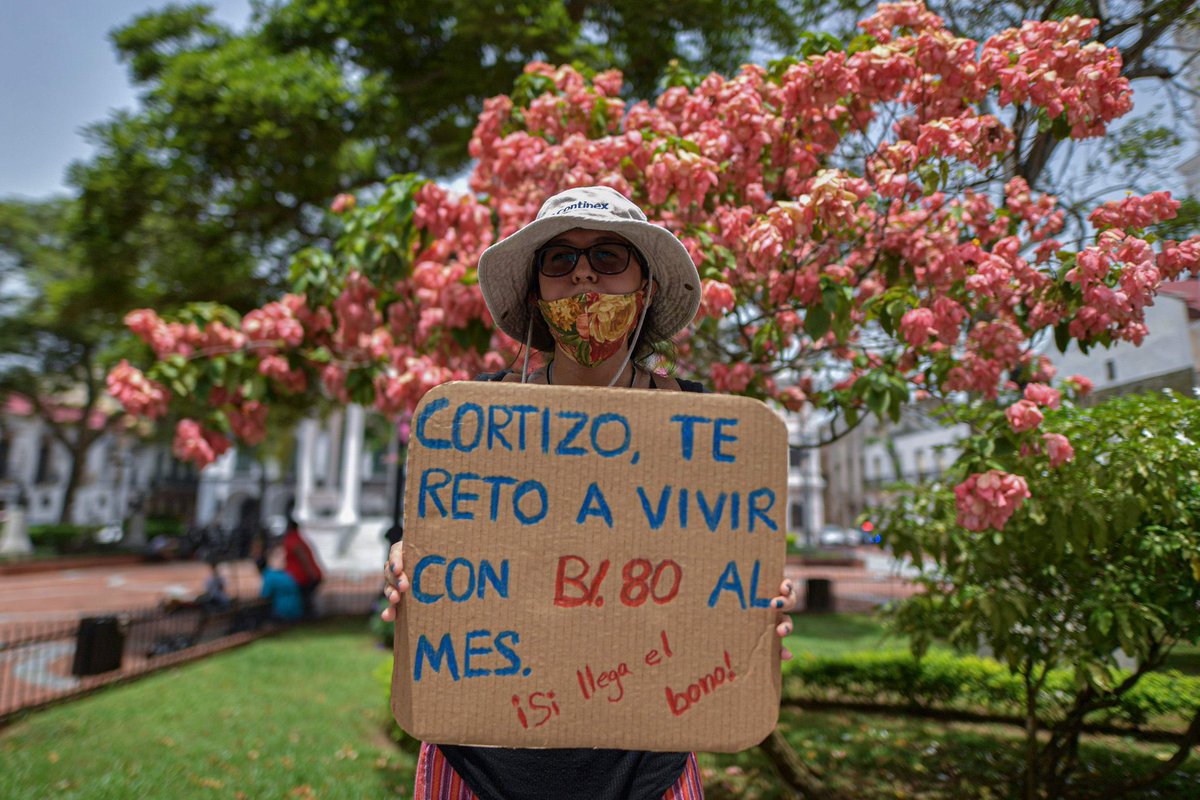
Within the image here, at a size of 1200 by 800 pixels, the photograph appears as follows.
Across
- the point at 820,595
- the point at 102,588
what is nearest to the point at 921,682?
the point at 820,595

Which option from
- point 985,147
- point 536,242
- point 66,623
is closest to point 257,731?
point 536,242

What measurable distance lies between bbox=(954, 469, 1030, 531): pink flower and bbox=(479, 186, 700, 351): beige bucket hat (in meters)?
1.45

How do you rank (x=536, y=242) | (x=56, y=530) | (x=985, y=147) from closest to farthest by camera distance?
(x=536, y=242)
(x=985, y=147)
(x=56, y=530)

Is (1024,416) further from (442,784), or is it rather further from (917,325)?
(442,784)

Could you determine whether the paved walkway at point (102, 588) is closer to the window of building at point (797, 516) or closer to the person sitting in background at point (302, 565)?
the person sitting in background at point (302, 565)

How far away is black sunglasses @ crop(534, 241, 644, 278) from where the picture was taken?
187 centimetres

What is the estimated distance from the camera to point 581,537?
5.01 feet

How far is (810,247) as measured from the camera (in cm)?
376

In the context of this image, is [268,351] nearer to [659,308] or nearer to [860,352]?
[659,308]

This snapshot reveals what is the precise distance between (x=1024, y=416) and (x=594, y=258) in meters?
1.90

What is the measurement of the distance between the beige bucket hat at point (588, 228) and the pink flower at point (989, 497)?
57.1 inches

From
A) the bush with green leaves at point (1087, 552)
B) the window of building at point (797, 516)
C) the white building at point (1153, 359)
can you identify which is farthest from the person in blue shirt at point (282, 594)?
the window of building at point (797, 516)

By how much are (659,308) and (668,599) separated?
34.5 inches

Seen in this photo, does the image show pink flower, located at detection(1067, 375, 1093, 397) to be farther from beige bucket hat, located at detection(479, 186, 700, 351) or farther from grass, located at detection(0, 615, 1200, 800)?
beige bucket hat, located at detection(479, 186, 700, 351)
